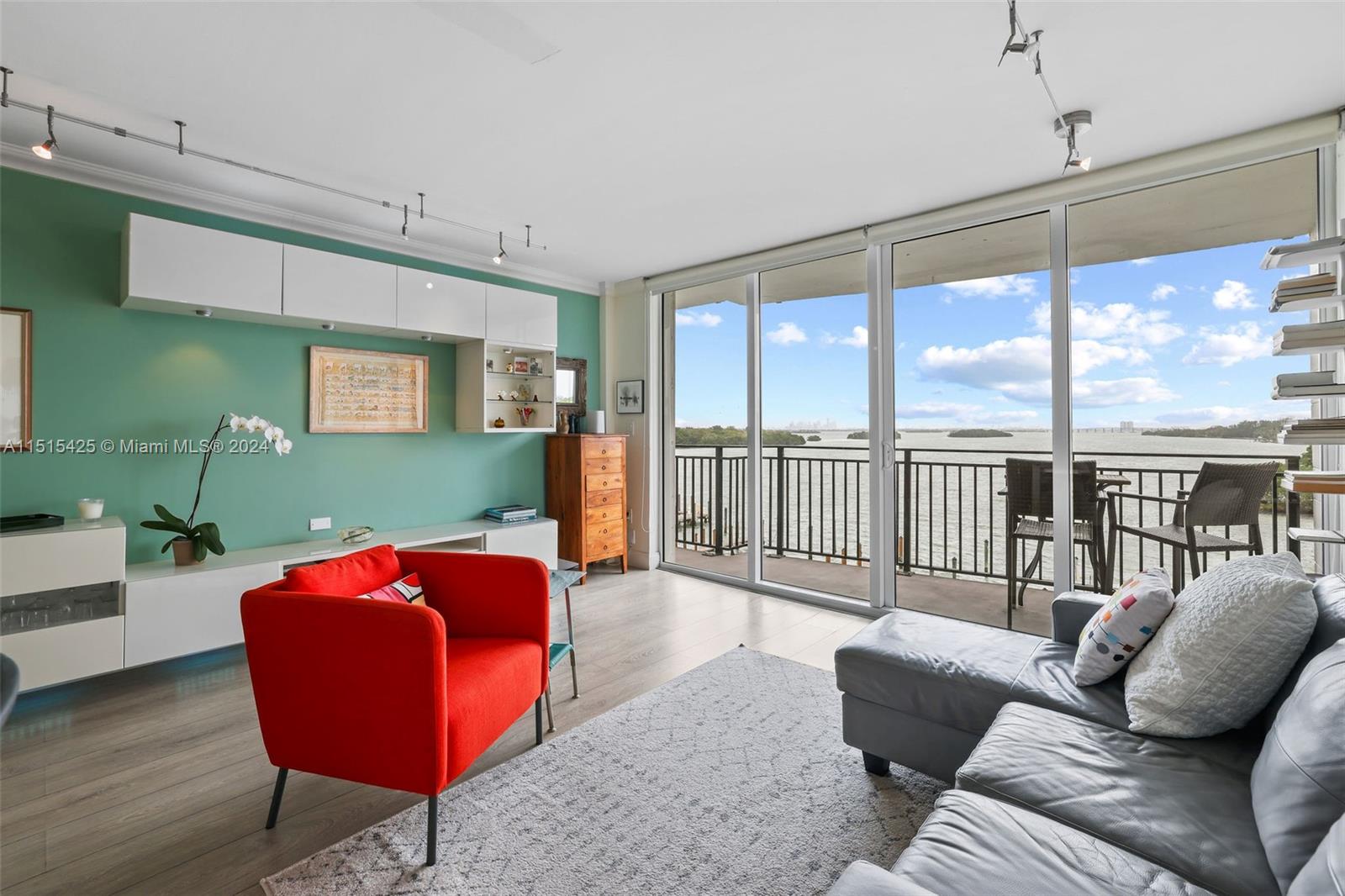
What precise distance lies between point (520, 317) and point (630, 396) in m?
1.30

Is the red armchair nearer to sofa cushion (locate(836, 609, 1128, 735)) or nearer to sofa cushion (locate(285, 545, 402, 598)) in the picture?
sofa cushion (locate(285, 545, 402, 598))

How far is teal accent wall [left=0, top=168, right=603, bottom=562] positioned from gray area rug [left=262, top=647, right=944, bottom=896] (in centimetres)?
250

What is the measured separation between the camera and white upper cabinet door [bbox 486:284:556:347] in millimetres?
4512

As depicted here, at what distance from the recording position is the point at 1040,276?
3.53 m

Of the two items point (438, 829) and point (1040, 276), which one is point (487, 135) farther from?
point (1040, 276)

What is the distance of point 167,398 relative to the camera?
11.1 ft

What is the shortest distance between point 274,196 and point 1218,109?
15.2ft

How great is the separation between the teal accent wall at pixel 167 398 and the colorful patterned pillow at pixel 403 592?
1922 millimetres

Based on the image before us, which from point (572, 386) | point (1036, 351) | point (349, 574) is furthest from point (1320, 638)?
point (572, 386)

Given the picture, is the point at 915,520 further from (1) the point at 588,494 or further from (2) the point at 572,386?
(2) the point at 572,386

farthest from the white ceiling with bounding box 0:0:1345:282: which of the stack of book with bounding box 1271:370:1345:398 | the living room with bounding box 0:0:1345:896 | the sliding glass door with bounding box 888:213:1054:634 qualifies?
the stack of book with bounding box 1271:370:1345:398

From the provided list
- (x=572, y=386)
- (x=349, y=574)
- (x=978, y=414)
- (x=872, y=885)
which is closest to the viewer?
(x=872, y=885)

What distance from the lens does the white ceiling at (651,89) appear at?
2031 millimetres

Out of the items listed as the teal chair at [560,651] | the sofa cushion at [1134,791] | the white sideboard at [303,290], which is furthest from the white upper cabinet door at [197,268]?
the sofa cushion at [1134,791]
